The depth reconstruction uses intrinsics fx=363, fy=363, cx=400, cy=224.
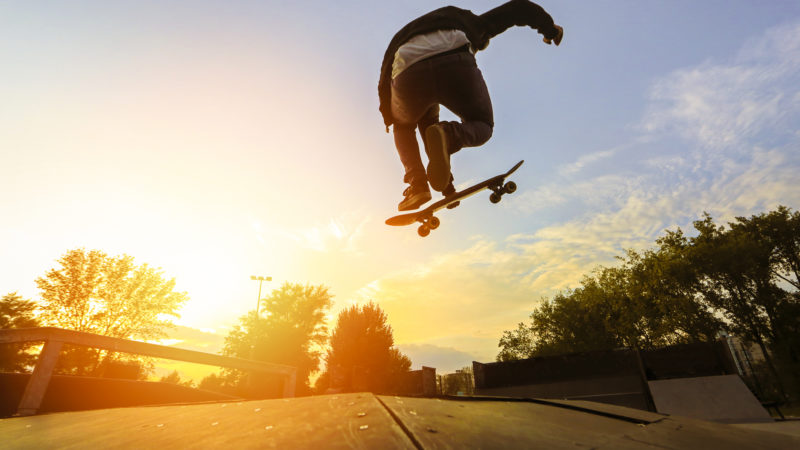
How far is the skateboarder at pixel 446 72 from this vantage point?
10.5 feet

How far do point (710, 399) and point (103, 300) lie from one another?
34.6 m

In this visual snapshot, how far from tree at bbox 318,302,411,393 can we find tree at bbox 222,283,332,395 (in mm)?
4149

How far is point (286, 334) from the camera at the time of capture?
37094mm

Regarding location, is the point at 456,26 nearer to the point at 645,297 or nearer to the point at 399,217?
the point at 399,217

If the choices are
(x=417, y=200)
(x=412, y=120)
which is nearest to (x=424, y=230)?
(x=417, y=200)

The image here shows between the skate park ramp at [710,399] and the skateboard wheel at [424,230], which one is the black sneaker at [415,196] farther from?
the skate park ramp at [710,399]

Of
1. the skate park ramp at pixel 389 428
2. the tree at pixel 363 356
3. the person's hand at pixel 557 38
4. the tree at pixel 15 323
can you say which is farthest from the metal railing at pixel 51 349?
the tree at pixel 363 356

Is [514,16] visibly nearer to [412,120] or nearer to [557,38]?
[557,38]

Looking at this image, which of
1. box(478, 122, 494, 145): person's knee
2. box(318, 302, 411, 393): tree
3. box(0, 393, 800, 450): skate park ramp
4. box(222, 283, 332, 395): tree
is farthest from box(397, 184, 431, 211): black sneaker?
box(222, 283, 332, 395): tree

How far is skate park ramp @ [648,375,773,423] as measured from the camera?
10023 mm

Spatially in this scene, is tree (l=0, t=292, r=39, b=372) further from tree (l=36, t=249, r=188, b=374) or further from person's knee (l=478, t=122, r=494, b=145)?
person's knee (l=478, t=122, r=494, b=145)

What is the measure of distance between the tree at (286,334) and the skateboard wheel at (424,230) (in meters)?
31.4

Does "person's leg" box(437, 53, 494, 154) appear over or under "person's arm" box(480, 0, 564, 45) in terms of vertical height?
under

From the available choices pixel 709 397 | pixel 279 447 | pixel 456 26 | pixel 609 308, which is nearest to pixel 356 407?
pixel 279 447
